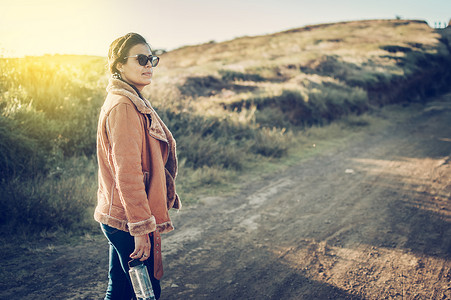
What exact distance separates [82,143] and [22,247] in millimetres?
2804

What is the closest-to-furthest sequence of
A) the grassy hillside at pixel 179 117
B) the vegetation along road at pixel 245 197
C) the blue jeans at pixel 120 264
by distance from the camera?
the blue jeans at pixel 120 264, the vegetation along road at pixel 245 197, the grassy hillside at pixel 179 117

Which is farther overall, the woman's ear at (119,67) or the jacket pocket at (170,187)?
the jacket pocket at (170,187)

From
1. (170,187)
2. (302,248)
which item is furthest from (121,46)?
(302,248)

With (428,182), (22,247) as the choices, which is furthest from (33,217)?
(428,182)

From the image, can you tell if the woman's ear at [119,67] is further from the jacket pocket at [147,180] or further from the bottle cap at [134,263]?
the bottle cap at [134,263]

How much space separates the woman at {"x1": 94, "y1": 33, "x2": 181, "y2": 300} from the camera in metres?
1.73

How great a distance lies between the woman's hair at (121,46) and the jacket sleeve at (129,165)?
35 cm

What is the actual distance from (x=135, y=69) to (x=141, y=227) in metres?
0.96

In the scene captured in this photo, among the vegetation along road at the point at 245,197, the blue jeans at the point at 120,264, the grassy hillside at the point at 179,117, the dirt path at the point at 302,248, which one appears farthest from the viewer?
the grassy hillside at the point at 179,117

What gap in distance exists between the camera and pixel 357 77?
55.1 ft

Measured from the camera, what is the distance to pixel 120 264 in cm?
200

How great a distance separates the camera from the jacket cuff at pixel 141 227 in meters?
1.74

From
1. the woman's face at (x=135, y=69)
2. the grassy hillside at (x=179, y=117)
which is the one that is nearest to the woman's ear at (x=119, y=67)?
the woman's face at (x=135, y=69)

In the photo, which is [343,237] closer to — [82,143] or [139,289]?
[139,289]
